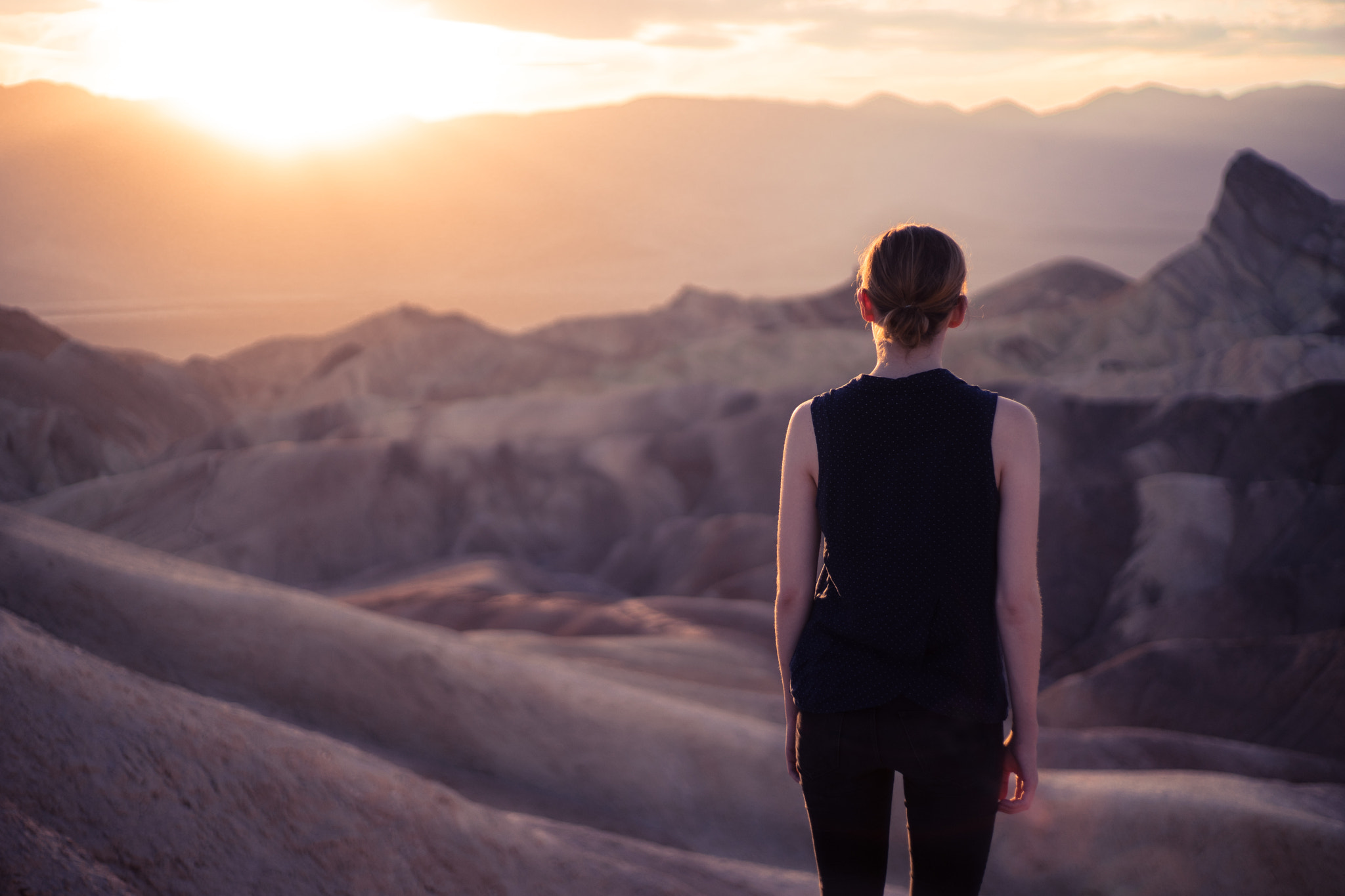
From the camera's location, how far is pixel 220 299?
5728 cm

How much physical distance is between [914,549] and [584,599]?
21.0 m

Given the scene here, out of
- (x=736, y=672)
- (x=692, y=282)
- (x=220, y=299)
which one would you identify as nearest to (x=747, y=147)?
(x=692, y=282)

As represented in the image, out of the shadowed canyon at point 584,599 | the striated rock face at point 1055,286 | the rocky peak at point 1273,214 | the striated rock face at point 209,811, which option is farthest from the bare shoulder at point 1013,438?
the striated rock face at point 1055,286

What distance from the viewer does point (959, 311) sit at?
2.00 meters

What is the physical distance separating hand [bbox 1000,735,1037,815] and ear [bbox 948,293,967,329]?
2.81ft

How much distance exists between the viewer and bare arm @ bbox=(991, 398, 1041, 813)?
1.91 meters

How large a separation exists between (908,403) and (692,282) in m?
119

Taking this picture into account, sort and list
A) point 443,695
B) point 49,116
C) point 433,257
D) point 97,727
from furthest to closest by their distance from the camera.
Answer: point 433,257 → point 49,116 → point 443,695 → point 97,727

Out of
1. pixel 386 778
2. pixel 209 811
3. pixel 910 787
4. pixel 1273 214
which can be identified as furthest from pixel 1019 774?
pixel 1273 214

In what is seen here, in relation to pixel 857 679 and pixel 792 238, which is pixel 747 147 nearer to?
pixel 792 238

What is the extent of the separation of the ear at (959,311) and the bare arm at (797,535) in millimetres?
328

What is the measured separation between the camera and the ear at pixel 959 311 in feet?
6.49

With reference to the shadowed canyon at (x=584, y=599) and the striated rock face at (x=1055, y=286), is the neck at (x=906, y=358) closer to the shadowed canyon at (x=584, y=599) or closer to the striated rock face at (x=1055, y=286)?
the shadowed canyon at (x=584, y=599)

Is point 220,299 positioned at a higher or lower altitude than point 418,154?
lower
